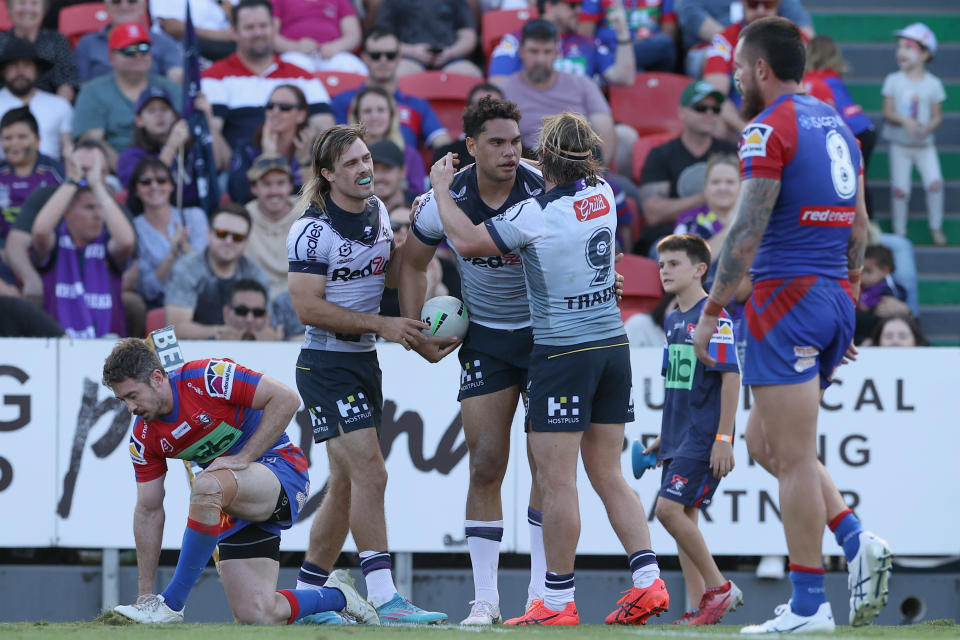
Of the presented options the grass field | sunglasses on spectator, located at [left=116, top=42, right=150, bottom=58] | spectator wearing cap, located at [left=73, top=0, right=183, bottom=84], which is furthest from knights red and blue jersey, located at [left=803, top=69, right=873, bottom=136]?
the grass field

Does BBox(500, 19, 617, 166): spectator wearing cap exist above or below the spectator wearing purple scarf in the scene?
above

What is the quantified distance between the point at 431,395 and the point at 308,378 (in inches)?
101

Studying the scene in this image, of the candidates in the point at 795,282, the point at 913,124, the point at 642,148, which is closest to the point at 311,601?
the point at 795,282

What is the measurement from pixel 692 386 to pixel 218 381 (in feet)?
8.79

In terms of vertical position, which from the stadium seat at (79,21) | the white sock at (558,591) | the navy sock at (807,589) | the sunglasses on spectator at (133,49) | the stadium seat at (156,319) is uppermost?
the stadium seat at (79,21)

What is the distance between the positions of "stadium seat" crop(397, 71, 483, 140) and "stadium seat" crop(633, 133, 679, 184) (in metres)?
1.70

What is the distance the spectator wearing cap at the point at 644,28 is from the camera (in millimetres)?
13266

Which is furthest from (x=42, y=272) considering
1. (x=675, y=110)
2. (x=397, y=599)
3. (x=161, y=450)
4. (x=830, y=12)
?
(x=830, y=12)

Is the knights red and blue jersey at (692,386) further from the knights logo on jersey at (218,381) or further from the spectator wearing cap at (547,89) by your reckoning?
the spectator wearing cap at (547,89)

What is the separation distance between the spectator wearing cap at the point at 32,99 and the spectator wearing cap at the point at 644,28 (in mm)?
5161

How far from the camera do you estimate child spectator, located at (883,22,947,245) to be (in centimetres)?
1291

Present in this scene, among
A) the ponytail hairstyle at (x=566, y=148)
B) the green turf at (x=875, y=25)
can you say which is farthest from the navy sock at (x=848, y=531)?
the green turf at (x=875, y=25)

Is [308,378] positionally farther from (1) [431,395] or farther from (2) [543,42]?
(2) [543,42]

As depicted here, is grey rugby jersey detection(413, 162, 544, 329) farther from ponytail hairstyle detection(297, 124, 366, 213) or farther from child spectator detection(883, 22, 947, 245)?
A: child spectator detection(883, 22, 947, 245)
